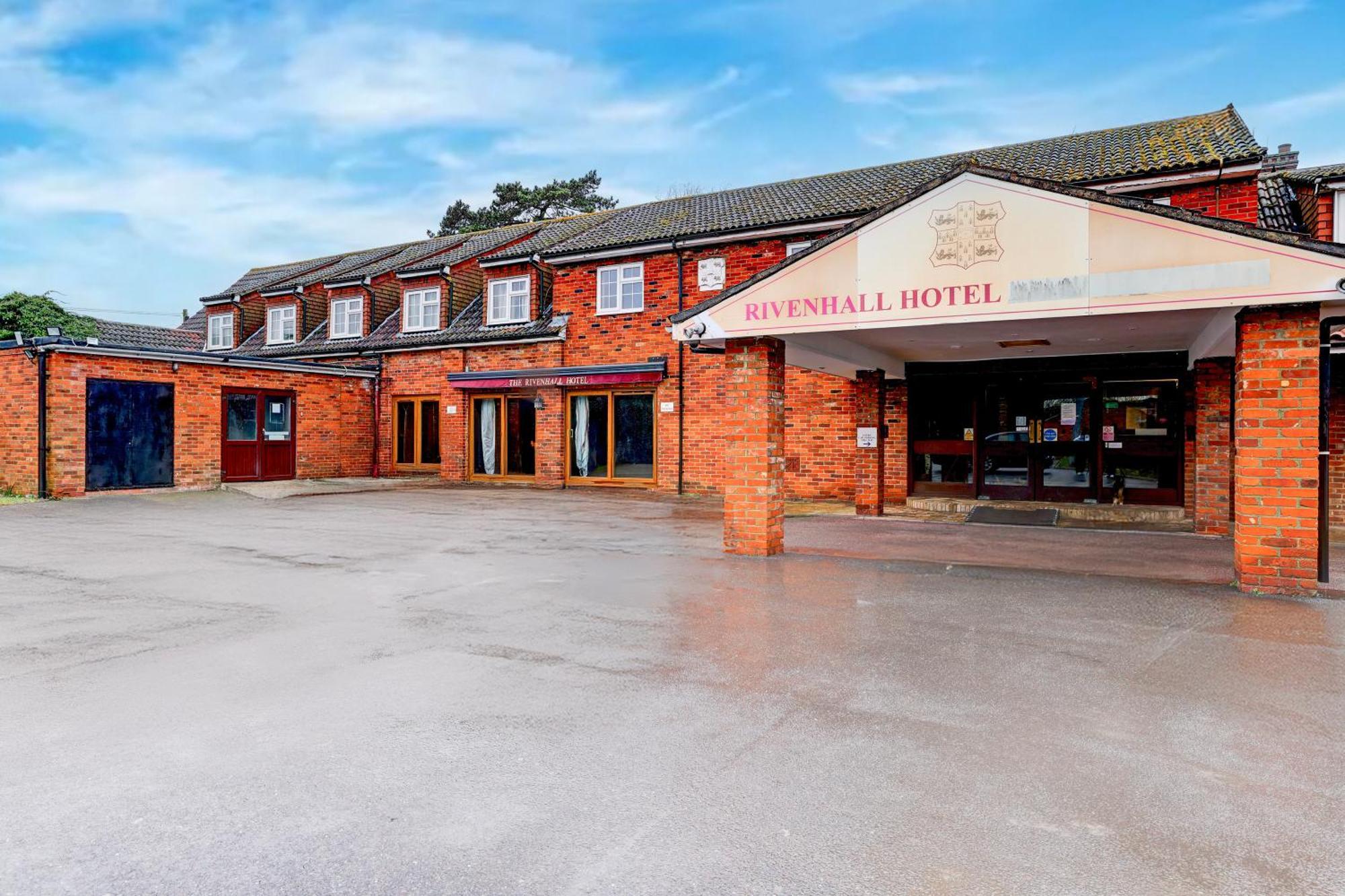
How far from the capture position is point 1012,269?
280 inches

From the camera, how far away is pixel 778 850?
2.69 meters

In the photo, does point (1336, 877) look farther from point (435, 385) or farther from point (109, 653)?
point (435, 385)

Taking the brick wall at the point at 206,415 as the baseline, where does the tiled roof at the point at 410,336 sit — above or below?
above

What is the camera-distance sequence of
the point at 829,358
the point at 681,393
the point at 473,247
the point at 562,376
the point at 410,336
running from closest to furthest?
1. the point at 829,358
2. the point at 681,393
3. the point at 562,376
4. the point at 410,336
5. the point at 473,247

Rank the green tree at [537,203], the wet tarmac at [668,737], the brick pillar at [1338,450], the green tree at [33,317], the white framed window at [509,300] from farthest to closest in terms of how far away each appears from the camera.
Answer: the green tree at [537,203]
the green tree at [33,317]
the white framed window at [509,300]
the brick pillar at [1338,450]
the wet tarmac at [668,737]

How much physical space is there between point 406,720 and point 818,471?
12051 mm

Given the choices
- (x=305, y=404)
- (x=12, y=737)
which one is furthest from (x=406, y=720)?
(x=305, y=404)

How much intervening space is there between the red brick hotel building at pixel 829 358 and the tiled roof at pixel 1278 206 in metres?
0.08

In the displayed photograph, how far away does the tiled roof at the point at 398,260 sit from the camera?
23.3 meters

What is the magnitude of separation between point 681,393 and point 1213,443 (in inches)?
366

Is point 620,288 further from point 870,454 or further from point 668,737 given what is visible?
point 668,737

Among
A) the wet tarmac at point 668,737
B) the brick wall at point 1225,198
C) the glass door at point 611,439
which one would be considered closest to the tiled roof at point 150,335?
the glass door at point 611,439

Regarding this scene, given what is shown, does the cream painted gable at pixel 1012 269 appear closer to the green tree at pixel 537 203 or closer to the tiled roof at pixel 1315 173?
the tiled roof at pixel 1315 173

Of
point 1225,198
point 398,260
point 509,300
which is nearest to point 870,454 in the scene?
point 1225,198
